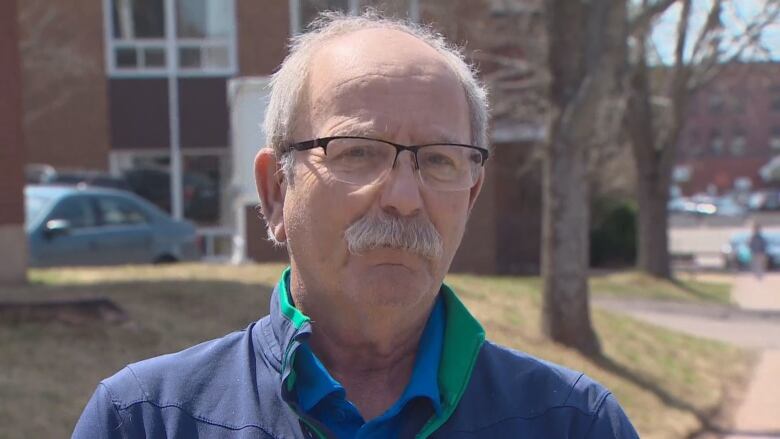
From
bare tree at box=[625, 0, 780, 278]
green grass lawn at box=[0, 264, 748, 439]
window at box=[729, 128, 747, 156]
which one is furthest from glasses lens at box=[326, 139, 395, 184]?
window at box=[729, 128, 747, 156]

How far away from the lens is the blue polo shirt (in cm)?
195

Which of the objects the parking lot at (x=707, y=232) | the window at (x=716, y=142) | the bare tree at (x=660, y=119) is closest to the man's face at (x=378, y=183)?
the bare tree at (x=660, y=119)

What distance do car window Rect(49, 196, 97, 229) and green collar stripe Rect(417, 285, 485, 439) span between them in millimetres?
11626

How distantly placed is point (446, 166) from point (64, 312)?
619cm

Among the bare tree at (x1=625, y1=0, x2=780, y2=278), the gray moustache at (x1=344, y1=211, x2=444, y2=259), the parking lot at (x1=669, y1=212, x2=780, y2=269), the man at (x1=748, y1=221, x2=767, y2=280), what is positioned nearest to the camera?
the gray moustache at (x1=344, y1=211, x2=444, y2=259)

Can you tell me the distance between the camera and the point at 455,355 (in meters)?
2.06

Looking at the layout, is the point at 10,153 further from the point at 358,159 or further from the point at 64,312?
the point at 358,159

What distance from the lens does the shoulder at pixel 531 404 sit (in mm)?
1976

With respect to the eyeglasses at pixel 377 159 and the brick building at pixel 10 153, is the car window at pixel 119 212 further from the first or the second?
the eyeglasses at pixel 377 159

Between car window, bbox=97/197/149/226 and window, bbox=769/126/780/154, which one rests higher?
car window, bbox=97/197/149/226

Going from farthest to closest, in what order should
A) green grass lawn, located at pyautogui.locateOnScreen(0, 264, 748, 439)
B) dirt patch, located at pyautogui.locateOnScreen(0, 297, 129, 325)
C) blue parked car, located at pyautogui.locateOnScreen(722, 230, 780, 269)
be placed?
1. blue parked car, located at pyautogui.locateOnScreen(722, 230, 780, 269)
2. dirt patch, located at pyautogui.locateOnScreen(0, 297, 129, 325)
3. green grass lawn, located at pyautogui.locateOnScreen(0, 264, 748, 439)

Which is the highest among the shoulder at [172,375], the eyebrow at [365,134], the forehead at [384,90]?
the forehead at [384,90]

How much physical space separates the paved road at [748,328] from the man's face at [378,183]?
23.8ft

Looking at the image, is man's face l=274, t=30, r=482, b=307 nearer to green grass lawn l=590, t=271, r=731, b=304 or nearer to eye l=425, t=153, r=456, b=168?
eye l=425, t=153, r=456, b=168
